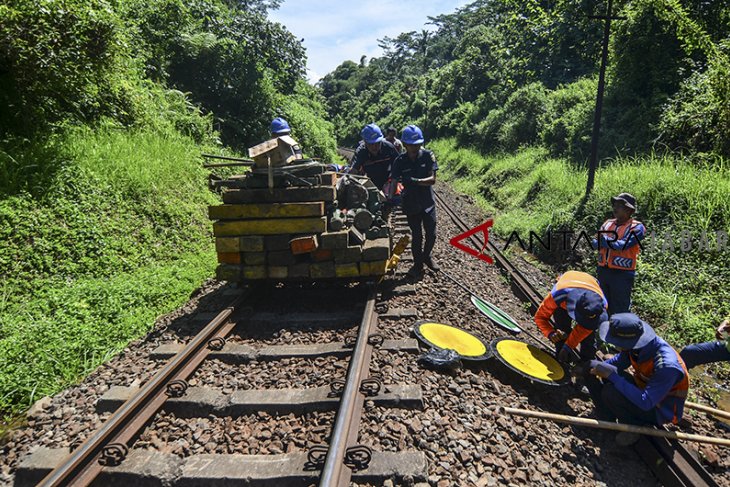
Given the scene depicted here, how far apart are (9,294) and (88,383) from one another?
1822 millimetres

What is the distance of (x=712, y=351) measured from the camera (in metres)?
4.09

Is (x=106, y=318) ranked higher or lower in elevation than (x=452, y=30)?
lower

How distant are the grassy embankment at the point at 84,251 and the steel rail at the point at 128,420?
1.04 metres

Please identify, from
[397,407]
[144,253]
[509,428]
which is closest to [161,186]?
[144,253]

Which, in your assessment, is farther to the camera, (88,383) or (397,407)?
(88,383)

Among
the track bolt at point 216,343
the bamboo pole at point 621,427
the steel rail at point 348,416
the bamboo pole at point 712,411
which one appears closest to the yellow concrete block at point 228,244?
the track bolt at point 216,343

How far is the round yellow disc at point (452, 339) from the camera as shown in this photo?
3.85 m

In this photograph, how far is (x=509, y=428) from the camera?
2.91 meters

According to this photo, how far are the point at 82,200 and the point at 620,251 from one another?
703 cm

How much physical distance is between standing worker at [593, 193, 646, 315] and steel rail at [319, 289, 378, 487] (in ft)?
9.56

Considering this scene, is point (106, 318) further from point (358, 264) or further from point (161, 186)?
point (161, 186)

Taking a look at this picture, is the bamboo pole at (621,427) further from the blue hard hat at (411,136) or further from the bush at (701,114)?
the bush at (701,114)

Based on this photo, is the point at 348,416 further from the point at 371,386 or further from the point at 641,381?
the point at 641,381

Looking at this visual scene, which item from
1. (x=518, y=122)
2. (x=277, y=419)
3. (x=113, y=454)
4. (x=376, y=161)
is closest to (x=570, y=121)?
(x=518, y=122)
